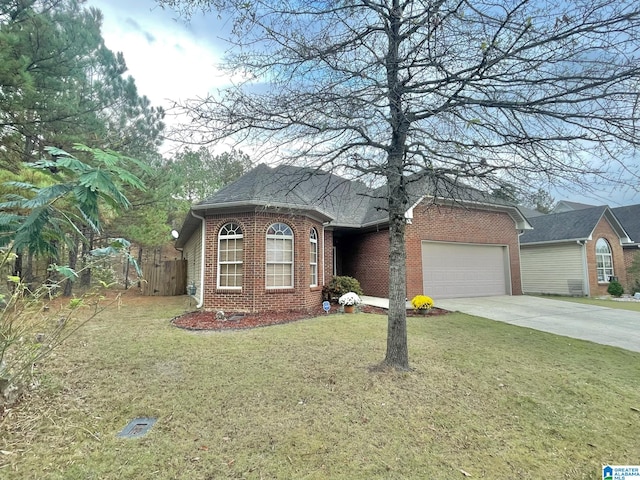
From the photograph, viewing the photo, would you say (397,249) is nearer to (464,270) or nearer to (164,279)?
(464,270)

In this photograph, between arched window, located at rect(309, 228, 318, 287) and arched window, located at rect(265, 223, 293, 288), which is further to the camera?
arched window, located at rect(309, 228, 318, 287)

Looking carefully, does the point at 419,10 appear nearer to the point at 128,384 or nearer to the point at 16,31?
the point at 128,384

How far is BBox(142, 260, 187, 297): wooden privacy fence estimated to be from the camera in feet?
55.4

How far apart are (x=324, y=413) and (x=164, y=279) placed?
52.3 feet

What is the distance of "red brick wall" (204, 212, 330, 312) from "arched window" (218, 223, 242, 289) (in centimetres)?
15

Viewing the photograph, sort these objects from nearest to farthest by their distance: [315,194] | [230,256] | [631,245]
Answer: [230,256] → [315,194] → [631,245]

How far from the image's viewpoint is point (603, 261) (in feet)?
53.5

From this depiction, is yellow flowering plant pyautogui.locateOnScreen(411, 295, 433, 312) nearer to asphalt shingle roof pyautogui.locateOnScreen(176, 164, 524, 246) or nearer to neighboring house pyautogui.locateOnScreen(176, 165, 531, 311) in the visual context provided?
neighboring house pyautogui.locateOnScreen(176, 165, 531, 311)

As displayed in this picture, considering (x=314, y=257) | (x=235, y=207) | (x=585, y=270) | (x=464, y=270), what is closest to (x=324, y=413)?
(x=235, y=207)

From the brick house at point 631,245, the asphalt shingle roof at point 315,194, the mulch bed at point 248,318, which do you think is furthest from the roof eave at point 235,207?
the brick house at point 631,245

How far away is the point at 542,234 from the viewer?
683 inches

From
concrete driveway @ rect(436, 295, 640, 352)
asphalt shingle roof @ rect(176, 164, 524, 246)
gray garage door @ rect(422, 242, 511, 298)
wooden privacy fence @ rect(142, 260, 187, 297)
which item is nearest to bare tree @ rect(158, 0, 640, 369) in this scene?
asphalt shingle roof @ rect(176, 164, 524, 246)

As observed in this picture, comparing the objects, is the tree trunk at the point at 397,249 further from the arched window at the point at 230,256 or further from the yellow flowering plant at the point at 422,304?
the arched window at the point at 230,256

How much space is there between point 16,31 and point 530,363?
14.5 meters
